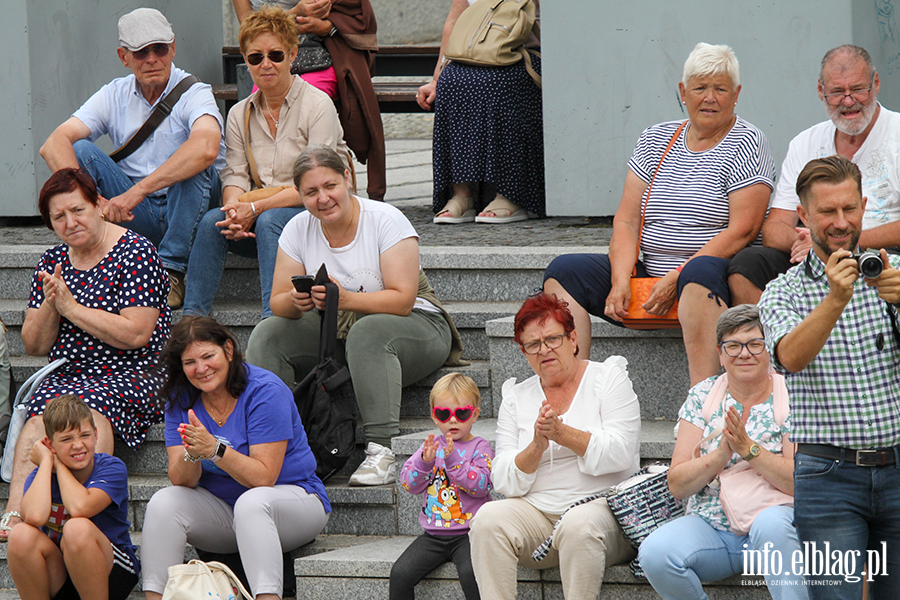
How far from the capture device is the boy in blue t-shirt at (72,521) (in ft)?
12.8

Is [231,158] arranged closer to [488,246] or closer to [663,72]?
[488,246]

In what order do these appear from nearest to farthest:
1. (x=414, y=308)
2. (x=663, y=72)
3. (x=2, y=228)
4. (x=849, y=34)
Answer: (x=414, y=308)
(x=849, y=34)
(x=663, y=72)
(x=2, y=228)

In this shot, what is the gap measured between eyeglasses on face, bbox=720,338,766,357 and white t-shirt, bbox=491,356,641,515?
42cm

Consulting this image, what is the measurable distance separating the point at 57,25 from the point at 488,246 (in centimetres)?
281

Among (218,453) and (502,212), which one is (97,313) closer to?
(218,453)

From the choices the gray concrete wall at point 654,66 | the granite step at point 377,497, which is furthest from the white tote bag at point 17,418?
the gray concrete wall at point 654,66

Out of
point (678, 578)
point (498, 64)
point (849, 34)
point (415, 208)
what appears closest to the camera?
point (678, 578)

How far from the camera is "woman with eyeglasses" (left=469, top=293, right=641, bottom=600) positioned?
3.45 metres

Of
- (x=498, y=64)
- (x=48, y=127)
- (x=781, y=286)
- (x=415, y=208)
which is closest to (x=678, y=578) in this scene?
(x=781, y=286)

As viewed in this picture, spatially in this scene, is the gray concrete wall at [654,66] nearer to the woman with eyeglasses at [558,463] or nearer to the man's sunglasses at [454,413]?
the woman with eyeglasses at [558,463]

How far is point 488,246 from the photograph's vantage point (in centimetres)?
532

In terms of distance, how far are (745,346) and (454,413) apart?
0.96 metres

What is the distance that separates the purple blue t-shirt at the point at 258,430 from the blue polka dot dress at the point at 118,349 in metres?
0.52

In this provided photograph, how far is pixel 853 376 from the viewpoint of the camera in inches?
109
